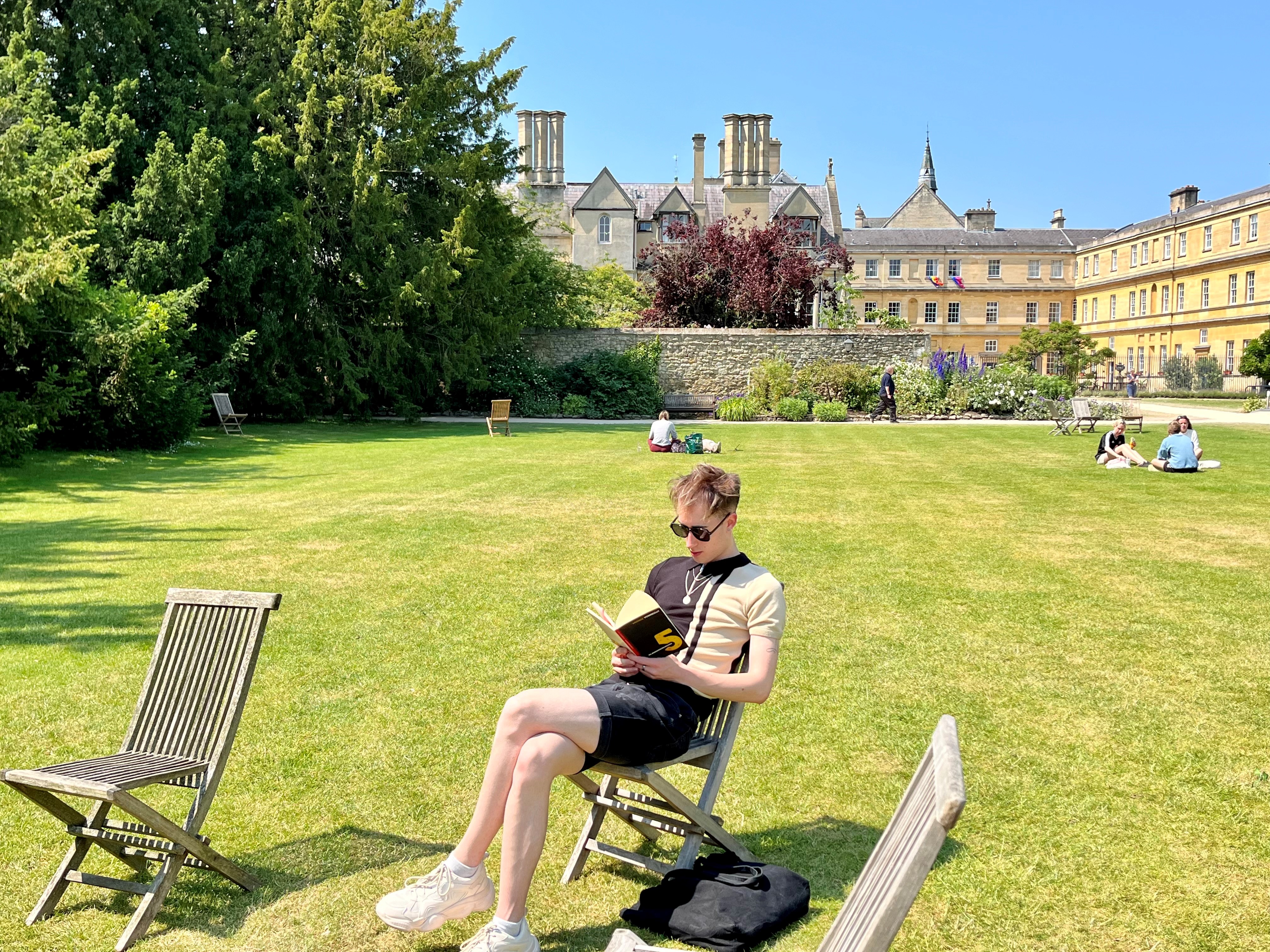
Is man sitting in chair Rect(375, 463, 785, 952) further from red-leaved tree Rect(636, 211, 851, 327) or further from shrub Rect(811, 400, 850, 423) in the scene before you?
red-leaved tree Rect(636, 211, 851, 327)

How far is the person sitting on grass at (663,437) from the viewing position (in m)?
21.3

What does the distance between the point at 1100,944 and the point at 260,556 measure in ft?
26.3

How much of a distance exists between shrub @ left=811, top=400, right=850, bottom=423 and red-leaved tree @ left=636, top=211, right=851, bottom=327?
269 inches

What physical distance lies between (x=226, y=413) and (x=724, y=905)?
23.1 meters

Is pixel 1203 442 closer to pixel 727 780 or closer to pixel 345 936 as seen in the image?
pixel 727 780

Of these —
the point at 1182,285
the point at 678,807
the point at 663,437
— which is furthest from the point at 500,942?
the point at 1182,285

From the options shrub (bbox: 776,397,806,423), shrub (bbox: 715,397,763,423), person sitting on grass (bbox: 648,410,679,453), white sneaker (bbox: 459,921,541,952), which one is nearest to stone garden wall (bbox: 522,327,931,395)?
shrub (bbox: 715,397,763,423)

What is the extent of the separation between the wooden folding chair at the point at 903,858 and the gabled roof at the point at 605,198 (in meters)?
70.4

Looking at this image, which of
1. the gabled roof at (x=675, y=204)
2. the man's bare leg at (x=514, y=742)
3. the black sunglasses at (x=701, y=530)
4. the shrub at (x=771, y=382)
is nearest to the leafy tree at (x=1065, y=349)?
the gabled roof at (x=675, y=204)

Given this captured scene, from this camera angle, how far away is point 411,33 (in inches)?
1204

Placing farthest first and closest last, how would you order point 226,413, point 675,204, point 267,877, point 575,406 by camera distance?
point 675,204
point 575,406
point 226,413
point 267,877

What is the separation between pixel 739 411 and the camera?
3241 centimetres

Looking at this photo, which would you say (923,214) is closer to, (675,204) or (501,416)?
(675,204)

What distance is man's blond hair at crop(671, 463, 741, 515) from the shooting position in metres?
3.95
